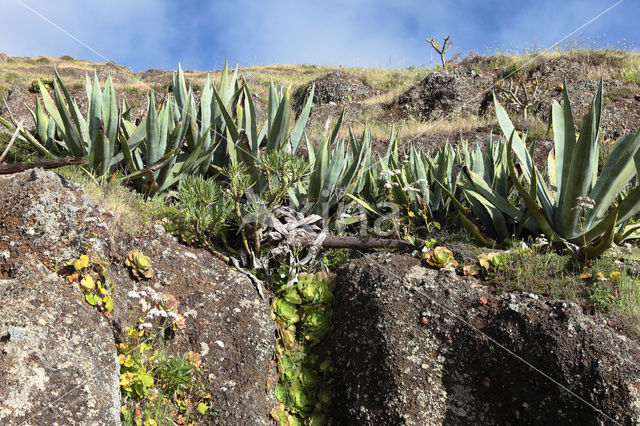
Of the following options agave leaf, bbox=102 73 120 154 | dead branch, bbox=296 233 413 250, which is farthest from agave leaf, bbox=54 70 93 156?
dead branch, bbox=296 233 413 250

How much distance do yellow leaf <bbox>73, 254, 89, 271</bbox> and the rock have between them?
1490 cm

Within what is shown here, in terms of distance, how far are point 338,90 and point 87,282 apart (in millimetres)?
16390

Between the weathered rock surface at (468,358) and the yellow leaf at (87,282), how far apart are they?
1678 millimetres

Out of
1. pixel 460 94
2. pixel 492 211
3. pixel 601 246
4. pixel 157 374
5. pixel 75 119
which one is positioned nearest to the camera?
pixel 157 374

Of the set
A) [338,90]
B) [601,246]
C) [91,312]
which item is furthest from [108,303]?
[338,90]

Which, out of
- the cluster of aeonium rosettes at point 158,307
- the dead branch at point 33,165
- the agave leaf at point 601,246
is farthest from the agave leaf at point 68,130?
the agave leaf at point 601,246

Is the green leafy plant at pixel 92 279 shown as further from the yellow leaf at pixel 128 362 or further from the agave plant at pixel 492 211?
the agave plant at pixel 492 211

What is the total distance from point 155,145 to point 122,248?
138cm

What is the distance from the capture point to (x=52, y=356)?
2158mm

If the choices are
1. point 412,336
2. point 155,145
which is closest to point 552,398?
point 412,336

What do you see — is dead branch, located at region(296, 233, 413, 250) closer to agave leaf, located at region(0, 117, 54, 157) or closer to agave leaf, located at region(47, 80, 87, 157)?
agave leaf, located at region(47, 80, 87, 157)

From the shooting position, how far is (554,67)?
1531 cm

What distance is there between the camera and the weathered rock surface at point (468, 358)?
2445 mm

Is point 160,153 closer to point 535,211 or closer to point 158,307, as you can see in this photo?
point 158,307
